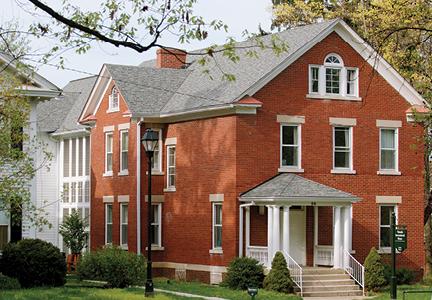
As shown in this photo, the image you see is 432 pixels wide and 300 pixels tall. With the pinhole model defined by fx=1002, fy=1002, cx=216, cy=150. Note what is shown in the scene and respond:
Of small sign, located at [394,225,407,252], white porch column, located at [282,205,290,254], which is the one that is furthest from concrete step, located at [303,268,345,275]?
small sign, located at [394,225,407,252]

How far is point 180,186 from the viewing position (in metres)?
40.0

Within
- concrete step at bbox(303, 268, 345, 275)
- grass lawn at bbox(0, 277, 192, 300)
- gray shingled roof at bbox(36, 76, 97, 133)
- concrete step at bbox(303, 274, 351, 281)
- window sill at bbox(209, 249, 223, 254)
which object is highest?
gray shingled roof at bbox(36, 76, 97, 133)

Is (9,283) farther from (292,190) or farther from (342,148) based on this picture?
(342,148)

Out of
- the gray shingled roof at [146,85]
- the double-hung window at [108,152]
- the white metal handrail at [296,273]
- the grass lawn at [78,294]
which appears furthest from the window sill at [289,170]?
the double-hung window at [108,152]

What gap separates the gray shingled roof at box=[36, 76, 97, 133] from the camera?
48.7 meters

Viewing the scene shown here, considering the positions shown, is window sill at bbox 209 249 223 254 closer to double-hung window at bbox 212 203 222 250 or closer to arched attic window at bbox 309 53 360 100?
double-hung window at bbox 212 203 222 250

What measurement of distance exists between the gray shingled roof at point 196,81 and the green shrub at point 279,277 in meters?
6.20

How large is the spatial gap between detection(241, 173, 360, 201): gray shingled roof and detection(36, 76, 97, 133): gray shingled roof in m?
13.6

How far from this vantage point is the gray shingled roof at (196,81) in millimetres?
37406

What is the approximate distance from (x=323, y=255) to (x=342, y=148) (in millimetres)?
4408

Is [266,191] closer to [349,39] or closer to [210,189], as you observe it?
[210,189]

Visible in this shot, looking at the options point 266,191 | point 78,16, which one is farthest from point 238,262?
point 78,16

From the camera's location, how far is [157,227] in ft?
135

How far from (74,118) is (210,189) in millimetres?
12998
